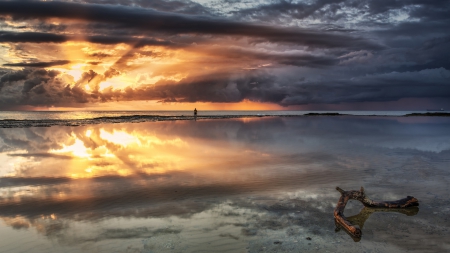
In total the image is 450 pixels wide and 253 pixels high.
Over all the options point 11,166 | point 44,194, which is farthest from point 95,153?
point 44,194

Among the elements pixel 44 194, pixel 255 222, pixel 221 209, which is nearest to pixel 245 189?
pixel 221 209

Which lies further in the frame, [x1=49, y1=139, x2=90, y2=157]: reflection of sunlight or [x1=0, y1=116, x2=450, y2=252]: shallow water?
[x1=49, y1=139, x2=90, y2=157]: reflection of sunlight

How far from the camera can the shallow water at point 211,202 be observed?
7789 millimetres

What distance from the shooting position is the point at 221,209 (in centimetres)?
1003

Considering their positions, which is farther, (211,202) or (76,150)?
(76,150)

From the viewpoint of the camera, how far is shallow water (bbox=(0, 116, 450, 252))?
307 inches

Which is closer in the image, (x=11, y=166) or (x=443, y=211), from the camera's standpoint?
(x=443, y=211)

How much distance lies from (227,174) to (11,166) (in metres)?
11.6

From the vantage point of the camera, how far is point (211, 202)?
10727mm

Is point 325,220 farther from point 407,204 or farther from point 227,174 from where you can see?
point 227,174

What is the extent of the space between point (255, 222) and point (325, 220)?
79.7 inches

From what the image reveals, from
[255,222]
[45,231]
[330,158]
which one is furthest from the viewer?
[330,158]

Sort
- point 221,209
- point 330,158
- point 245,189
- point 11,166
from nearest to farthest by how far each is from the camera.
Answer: point 221,209
point 245,189
point 11,166
point 330,158

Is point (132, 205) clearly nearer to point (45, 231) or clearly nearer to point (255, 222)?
point (45, 231)
